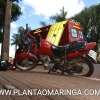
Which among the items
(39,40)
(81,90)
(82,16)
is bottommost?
(81,90)

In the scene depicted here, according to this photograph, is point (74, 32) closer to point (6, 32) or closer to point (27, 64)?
point (6, 32)

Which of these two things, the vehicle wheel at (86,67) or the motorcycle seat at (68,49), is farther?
the motorcycle seat at (68,49)

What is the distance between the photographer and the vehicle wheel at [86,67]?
1612cm

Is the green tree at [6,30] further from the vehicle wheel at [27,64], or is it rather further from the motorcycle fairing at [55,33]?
the vehicle wheel at [27,64]

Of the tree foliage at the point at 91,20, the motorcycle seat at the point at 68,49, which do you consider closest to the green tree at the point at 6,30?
the motorcycle seat at the point at 68,49

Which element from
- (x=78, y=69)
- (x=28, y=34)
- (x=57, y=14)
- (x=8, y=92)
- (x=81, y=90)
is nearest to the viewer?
(x=8, y=92)

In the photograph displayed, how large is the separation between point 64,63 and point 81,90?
649 centimetres

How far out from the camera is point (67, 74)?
16.6 m

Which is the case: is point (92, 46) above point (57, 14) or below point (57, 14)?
below

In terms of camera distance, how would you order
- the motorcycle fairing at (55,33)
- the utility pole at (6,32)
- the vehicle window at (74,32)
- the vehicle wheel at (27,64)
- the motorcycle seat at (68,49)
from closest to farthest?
the motorcycle seat at (68,49) → the vehicle wheel at (27,64) → the motorcycle fairing at (55,33) → the vehicle window at (74,32) → the utility pole at (6,32)

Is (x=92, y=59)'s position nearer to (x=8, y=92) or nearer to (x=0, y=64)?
(x=0, y=64)

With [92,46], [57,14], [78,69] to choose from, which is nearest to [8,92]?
[78,69]

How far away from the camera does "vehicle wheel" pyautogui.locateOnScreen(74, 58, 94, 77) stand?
16.1 m

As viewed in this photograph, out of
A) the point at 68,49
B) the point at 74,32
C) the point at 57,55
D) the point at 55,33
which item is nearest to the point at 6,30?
the point at 74,32
